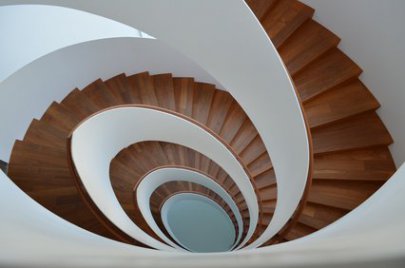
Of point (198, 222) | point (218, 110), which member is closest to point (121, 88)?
point (218, 110)

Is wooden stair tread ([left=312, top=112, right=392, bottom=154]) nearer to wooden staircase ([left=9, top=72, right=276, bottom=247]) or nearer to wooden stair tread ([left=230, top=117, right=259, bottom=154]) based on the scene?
wooden staircase ([left=9, top=72, right=276, bottom=247])

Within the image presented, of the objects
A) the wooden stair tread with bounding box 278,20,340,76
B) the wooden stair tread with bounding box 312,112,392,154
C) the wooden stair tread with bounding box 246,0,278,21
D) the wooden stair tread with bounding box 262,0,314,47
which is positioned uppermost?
the wooden stair tread with bounding box 246,0,278,21

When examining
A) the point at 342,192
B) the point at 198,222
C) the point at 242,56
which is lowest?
the point at 198,222

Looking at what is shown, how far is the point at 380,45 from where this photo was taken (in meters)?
3.61

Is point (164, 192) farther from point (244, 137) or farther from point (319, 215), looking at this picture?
point (319, 215)

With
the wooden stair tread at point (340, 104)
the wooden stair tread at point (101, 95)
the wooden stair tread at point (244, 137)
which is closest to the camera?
the wooden stair tread at point (340, 104)

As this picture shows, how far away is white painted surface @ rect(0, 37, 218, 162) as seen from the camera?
5211mm

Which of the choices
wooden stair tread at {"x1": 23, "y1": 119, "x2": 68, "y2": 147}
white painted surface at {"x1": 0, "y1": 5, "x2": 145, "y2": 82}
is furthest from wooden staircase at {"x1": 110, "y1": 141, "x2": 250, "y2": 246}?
white painted surface at {"x1": 0, "y1": 5, "x2": 145, "y2": 82}

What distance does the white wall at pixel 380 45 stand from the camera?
3.37m

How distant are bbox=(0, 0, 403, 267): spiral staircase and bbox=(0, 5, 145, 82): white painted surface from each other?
1.12 metres

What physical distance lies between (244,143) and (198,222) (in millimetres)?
7583

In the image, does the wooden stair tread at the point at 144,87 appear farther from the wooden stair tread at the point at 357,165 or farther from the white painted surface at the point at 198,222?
the white painted surface at the point at 198,222

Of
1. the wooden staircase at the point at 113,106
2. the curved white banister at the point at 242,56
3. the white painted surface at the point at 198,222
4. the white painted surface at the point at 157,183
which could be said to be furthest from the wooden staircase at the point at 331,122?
the white painted surface at the point at 198,222

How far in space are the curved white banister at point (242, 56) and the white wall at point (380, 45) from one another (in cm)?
134
